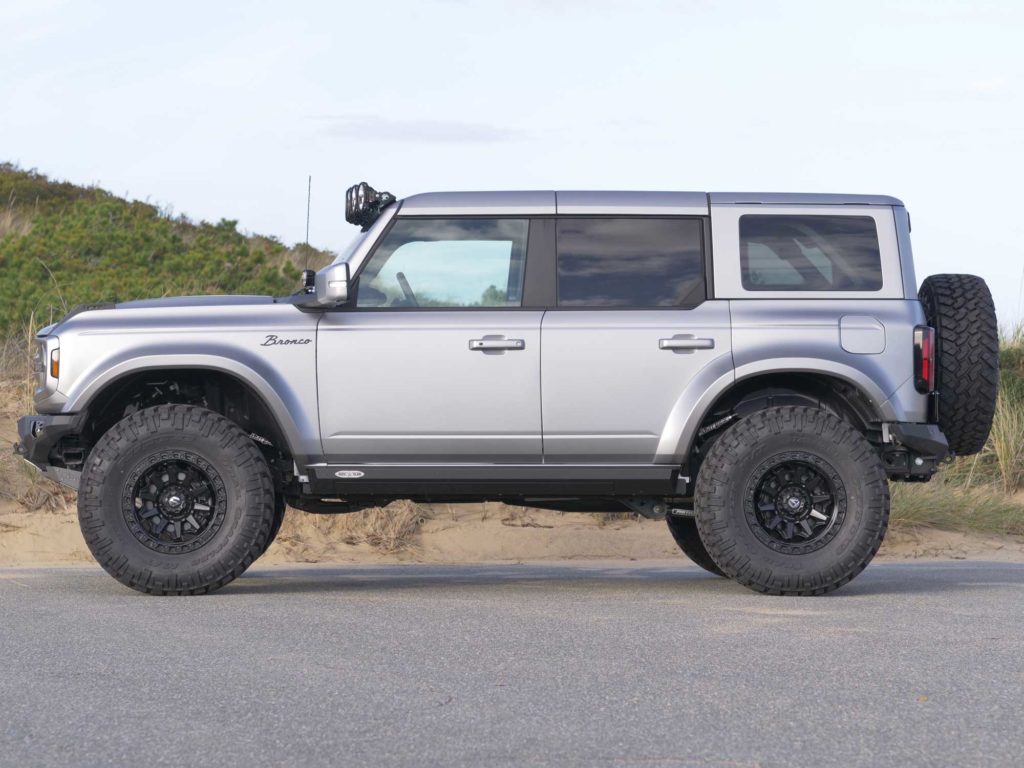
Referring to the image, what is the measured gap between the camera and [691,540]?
9.57 meters

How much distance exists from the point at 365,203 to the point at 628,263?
4.81 ft

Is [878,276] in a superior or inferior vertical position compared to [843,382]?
superior

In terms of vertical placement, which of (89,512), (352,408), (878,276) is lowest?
(89,512)

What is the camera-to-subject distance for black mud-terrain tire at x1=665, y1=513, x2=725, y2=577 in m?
9.45

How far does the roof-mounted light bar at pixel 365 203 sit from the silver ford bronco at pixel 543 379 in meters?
0.02

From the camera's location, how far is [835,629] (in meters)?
6.66

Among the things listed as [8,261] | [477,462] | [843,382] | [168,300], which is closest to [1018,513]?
[843,382]

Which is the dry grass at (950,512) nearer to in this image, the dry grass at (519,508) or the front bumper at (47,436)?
the dry grass at (519,508)

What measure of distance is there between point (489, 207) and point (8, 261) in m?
15.9

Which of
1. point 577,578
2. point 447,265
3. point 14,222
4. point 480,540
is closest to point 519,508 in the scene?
point 480,540

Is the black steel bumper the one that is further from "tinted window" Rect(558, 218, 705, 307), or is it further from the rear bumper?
the rear bumper

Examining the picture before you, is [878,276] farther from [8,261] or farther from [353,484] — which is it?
[8,261]

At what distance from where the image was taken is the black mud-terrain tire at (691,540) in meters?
9.45

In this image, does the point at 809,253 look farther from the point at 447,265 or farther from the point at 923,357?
the point at 447,265
